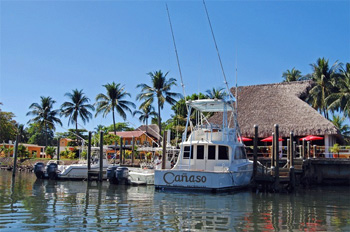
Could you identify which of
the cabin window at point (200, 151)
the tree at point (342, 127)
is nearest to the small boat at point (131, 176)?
the cabin window at point (200, 151)

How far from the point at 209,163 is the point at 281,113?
15990 millimetres

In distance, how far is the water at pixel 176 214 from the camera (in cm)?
941

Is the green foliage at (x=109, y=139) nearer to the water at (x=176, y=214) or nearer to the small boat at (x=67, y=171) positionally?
the small boat at (x=67, y=171)

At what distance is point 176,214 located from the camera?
11352 mm

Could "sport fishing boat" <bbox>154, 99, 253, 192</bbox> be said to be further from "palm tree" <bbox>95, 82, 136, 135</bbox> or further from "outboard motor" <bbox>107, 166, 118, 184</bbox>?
Answer: "palm tree" <bbox>95, 82, 136, 135</bbox>

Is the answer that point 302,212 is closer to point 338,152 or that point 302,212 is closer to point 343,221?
point 343,221

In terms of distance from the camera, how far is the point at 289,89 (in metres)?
35.9

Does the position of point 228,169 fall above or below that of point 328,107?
below

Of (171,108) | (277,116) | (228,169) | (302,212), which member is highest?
(171,108)

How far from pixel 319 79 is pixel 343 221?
33.8 metres

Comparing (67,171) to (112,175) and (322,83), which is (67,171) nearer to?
(112,175)

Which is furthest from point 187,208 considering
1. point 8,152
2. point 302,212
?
point 8,152

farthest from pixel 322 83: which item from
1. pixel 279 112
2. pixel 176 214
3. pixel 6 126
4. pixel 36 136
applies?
pixel 36 136

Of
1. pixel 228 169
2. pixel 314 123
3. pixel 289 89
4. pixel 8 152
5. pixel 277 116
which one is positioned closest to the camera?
pixel 228 169
